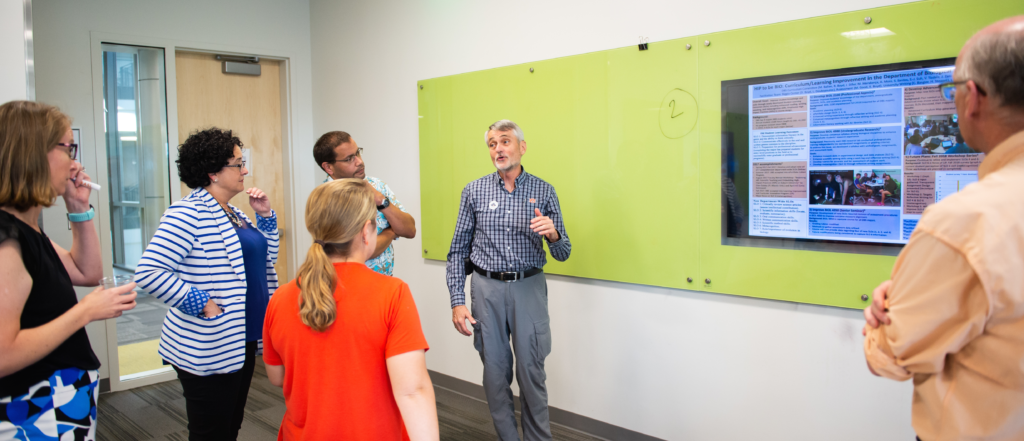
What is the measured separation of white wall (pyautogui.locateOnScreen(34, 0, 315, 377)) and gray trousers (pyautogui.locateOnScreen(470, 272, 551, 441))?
103 inches

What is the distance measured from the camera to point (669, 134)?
2.58 metres

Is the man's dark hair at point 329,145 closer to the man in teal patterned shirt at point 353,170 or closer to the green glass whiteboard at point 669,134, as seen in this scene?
the man in teal patterned shirt at point 353,170

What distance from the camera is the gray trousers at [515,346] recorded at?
2.55 metres

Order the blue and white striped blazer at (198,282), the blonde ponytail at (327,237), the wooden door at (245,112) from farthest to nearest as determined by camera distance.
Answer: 1. the wooden door at (245,112)
2. the blue and white striped blazer at (198,282)
3. the blonde ponytail at (327,237)

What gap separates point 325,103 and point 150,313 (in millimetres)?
2382

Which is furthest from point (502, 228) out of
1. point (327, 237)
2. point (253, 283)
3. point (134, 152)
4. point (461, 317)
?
point (134, 152)

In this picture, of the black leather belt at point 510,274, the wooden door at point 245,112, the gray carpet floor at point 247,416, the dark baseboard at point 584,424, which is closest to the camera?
the black leather belt at point 510,274

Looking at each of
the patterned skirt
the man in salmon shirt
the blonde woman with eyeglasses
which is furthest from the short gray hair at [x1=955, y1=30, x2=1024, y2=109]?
the patterned skirt

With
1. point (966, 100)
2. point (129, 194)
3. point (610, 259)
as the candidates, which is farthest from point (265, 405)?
point (966, 100)

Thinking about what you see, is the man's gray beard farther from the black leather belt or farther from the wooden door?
the wooden door

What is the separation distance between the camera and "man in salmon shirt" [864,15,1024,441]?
0.92 metres

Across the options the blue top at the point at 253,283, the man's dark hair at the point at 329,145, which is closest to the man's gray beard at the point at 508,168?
the man's dark hair at the point at 329,145

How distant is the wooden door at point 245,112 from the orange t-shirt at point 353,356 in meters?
3.46

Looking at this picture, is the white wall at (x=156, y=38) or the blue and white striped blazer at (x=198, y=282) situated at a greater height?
the white wall at (x=156, y=38)
